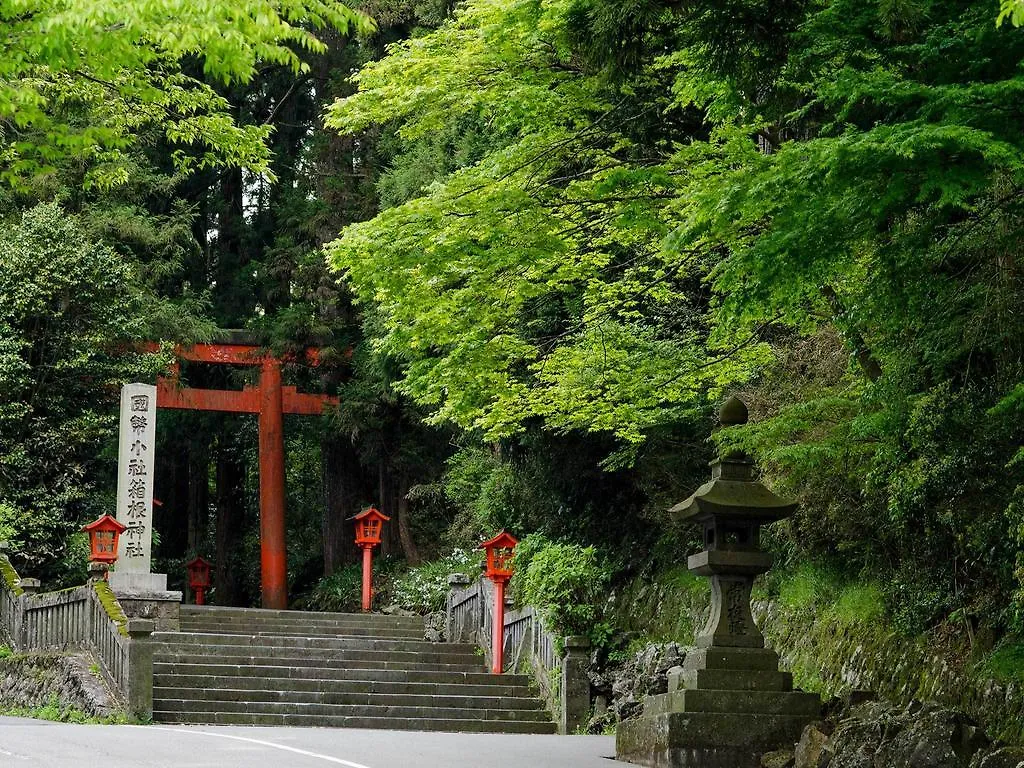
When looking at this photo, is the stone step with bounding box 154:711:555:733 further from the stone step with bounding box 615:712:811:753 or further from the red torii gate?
the red torii gate

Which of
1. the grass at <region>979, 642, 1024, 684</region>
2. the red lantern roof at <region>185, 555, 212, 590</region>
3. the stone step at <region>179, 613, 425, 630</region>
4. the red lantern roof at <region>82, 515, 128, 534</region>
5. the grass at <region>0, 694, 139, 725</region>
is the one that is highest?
the red lantern roof at <region>82, 515, 128, 534</region>

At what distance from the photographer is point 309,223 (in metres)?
26.6

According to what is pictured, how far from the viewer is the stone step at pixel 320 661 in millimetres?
16906

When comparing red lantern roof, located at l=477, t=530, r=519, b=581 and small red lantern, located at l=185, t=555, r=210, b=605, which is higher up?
red lantern roof, located at l=477, t=530, r=519, b=581

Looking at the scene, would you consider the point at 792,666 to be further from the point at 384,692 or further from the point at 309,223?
the point at 309,223

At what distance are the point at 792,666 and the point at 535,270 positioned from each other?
455 cm

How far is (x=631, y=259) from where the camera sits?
13.6 m

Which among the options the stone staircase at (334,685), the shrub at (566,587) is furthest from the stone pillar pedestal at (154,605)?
the shrub at (566,587)

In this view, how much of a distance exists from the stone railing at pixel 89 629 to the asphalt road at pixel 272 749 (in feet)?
4.54

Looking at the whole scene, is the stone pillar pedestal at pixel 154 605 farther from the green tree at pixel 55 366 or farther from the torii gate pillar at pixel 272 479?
the torii gate pillar at pixel 272 479

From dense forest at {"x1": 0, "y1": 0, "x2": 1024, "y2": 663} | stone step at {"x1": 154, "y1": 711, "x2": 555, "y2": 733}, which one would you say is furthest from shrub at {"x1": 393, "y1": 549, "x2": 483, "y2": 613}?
stone step at {"x1": 154, "y1": 711, "x2": 555, "y2": 733}

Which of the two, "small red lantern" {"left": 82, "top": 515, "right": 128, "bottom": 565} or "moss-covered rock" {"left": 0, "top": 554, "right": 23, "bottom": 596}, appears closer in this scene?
"small red lantern" {"left": 82, "top": 515, "right": 128, "bottom": 565}

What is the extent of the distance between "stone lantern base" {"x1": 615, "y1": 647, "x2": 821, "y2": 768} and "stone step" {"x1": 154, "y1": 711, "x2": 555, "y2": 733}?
531 centimetres

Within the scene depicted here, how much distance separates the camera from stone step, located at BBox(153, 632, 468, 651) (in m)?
17.6
